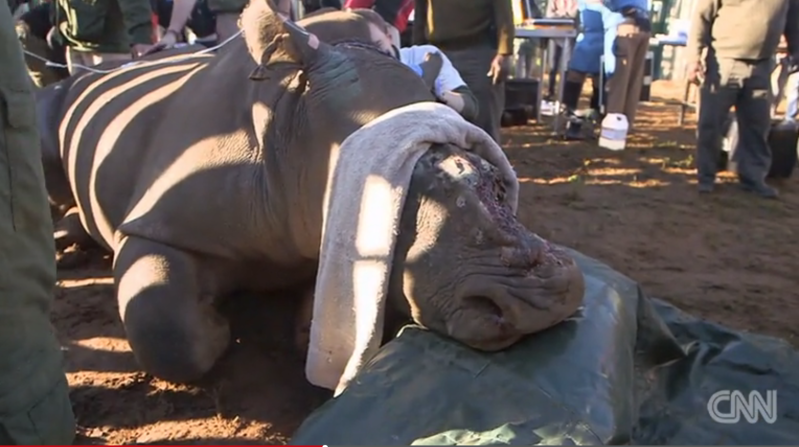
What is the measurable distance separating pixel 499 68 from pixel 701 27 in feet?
5.80

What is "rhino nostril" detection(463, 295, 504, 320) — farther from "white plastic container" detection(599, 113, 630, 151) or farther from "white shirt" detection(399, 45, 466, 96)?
"white plastic container" detection(599, 113, 630, 151)

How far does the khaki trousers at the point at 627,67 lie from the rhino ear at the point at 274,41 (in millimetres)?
6123

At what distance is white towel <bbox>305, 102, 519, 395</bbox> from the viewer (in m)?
2.25

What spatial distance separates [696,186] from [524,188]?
1.46 meters

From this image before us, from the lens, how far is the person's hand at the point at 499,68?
5.89m

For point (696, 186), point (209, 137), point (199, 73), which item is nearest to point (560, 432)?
point (209, 137)

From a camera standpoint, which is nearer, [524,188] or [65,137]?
[65,137]

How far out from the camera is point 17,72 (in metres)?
1.92

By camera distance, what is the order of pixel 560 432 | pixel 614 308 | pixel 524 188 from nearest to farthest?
pixel 560 432 → pixel 614 308 → pixel 524 188

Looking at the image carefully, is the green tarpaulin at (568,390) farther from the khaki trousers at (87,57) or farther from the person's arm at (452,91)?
the khaki trousers at (87,57)

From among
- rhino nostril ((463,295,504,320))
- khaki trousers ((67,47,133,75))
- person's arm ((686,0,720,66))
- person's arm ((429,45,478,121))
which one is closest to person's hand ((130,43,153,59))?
khaki trousers ((67,47,133,75))

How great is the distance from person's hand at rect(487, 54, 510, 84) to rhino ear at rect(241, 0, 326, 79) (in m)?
3.45

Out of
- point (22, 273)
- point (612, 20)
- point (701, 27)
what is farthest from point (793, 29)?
point (22, 273)

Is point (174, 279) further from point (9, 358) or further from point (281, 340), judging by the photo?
point (9, 358)
